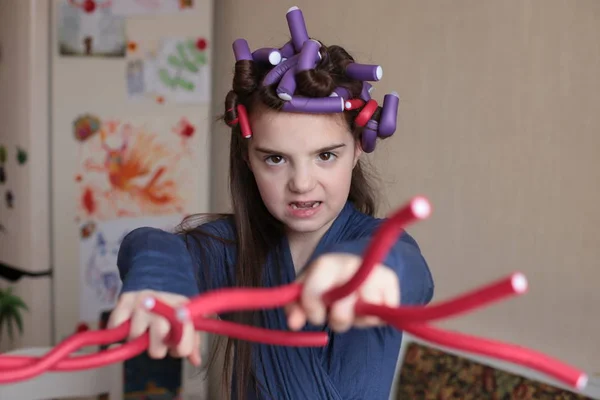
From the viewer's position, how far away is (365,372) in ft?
3.18

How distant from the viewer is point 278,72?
3.11 ft

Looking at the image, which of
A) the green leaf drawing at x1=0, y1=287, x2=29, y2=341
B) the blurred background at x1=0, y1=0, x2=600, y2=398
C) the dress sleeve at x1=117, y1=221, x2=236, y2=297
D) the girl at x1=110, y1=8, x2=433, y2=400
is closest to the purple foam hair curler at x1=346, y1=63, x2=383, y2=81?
the girl at x1=110, y1=8, x2=433, y2=400

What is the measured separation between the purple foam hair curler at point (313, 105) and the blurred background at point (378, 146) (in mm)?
875

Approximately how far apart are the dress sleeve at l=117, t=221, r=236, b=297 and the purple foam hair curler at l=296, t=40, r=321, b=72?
0.26 metres

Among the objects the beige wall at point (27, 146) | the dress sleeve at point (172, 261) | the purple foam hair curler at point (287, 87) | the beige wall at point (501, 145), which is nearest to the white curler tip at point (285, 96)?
the purple foam hair curler at point (287, 87)

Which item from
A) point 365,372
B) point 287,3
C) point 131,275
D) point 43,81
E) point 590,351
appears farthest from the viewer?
point 287,3

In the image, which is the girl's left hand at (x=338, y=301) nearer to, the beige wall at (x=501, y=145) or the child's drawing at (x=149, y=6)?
the beige wall at (x=501, y=145)

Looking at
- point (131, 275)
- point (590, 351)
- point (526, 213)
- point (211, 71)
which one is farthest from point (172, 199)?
point (131, 275)

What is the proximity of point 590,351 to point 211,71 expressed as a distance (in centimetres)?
143

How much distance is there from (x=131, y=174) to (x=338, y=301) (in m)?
1.86

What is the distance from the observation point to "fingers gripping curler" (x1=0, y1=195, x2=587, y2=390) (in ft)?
1.34

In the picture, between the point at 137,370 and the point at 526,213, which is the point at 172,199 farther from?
the point at 526,213

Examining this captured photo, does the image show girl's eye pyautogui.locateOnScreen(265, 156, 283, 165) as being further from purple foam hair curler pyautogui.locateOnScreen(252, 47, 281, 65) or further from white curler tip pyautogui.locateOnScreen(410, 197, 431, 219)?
white curler tip pyautogui.locateOnScreen(410, 197, 431, 219)

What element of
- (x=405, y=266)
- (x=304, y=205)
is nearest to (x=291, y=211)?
(x=304, y=205)
